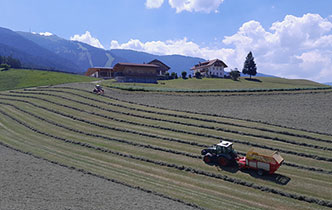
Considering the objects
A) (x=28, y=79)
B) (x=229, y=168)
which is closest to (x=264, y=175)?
(x=229, y=168)

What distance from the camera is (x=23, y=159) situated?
22.9 meters

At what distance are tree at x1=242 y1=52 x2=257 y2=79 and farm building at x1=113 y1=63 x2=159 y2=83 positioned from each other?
129ft

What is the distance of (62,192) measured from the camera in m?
16.4

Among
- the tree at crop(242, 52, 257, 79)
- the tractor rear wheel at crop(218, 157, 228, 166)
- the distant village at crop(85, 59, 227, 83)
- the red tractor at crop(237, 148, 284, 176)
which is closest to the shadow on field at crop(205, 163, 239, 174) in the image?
the tractor rear wheel at crop(218, 157, 228, 166)

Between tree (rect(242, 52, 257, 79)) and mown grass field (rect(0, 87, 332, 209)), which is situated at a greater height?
tree (rect(242, 52, 257, 79))

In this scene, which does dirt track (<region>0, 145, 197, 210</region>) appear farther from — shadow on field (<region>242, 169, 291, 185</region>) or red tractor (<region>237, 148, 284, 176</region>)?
shadow on field (<region>242, 169, 291, 185</region>)

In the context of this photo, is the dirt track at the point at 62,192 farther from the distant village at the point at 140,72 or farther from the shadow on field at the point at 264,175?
the distant village at the point at 140,72

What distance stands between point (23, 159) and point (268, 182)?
2353cm

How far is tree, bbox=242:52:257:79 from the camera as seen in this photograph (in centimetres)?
9444

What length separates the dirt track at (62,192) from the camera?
1484 centimetres

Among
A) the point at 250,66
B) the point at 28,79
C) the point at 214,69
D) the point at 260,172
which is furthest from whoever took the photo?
the point at 214,69

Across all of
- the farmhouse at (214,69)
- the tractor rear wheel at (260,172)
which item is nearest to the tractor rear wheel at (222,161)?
the tractor rear wheel at (260,172)

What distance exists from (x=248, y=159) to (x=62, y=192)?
51.8 ft

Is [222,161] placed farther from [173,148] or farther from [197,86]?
[197,86]
